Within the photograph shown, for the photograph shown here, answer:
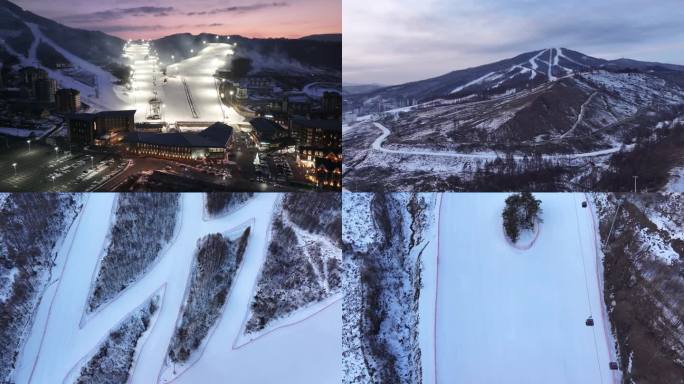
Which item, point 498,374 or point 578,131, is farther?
point 578,131

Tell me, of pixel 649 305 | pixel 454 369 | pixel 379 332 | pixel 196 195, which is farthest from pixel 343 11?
pixel 649 305

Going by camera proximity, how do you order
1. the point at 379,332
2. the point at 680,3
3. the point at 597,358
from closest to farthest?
the point at 597,358 < the point at 379,332 < the point at 680,3

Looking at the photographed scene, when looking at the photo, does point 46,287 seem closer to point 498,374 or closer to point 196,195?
point 196,195

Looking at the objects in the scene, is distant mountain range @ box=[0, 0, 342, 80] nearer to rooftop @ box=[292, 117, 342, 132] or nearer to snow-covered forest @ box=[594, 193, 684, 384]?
rooftop @ box=[292, 117, 342, 132]

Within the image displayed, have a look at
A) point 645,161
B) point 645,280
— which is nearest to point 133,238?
point 645,280

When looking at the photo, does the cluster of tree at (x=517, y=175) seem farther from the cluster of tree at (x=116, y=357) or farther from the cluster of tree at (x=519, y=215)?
the cluster of tree at (x=116, y=357)

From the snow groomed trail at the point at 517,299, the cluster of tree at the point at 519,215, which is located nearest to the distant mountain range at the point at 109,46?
the snow groomed trail at the point at 517,299

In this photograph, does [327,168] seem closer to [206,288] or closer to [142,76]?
[206,288]

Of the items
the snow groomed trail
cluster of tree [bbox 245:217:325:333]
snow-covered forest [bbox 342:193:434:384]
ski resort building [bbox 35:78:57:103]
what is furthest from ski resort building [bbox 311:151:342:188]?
ski resort building [bbox 35:78:57:103]
